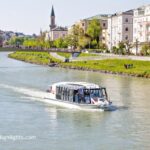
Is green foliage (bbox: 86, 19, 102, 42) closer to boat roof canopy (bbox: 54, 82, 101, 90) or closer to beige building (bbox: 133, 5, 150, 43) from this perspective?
beige building (bbox: 133, 5, 150, 43)

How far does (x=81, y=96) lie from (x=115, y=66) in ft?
87.5

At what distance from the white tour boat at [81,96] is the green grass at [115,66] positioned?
16515 mm

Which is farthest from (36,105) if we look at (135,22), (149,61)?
(135,22)

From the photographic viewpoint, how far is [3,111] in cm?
2272

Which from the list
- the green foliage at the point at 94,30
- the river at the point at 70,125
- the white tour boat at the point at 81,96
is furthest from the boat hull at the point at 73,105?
the green foliage at the point at 94,30

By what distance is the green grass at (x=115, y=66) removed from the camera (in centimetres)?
4375

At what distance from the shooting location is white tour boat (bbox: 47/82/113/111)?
23.2m

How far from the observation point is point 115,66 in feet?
166

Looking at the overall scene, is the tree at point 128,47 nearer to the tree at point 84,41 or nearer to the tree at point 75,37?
the tree at point 84,41

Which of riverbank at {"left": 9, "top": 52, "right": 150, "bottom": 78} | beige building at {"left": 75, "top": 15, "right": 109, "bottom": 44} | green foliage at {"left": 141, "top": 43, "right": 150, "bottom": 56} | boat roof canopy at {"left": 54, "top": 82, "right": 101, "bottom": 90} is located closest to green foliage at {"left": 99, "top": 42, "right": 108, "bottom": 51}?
beige building at {"left": 75, "top": 15, "right": 109, "bottom": 44}

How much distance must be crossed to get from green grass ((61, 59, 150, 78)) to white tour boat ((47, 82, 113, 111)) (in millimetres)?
16515

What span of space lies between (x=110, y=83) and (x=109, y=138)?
17579 millimetres

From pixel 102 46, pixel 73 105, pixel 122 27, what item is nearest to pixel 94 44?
pixel 102 46

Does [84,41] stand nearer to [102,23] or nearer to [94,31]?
[94,31]
